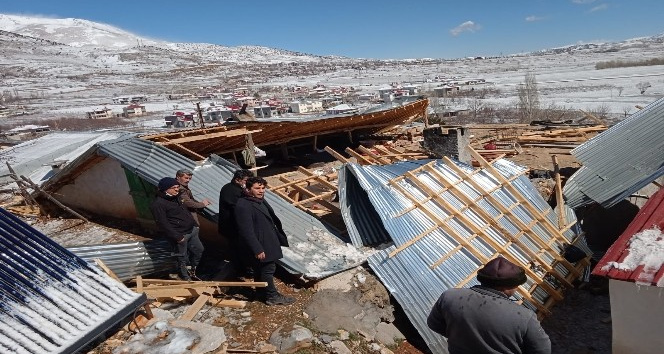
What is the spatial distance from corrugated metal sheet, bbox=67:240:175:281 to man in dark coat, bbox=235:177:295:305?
1574mm

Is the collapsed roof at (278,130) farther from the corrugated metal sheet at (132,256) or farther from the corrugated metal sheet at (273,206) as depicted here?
the corrugated metal sheet at (132,256)

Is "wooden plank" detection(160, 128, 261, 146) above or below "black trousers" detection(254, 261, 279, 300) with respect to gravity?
above

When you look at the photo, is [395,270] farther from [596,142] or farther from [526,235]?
[596,142]

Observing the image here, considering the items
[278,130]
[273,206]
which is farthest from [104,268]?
[278,130]

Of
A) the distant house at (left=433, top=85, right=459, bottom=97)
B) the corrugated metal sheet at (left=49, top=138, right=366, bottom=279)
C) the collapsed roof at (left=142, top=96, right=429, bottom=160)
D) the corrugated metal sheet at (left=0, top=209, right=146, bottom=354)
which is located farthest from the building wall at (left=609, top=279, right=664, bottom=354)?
the distant house at (left=433, top=85, right=459, bottom=97)

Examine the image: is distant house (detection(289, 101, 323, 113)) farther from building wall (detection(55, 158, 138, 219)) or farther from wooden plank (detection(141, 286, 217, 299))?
wooden plank (detection(141, 286, 217, 299))

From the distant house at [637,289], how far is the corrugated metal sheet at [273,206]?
3.28 m

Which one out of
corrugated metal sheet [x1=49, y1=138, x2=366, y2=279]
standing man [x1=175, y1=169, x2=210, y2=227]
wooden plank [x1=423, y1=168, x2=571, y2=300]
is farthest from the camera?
wooden plank [x1=423, y1=168, x2=571, y2=300]

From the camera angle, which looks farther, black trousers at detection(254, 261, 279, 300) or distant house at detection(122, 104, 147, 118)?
distant house at detection(122, 104, 147, 118)

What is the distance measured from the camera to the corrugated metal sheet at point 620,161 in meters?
7.91

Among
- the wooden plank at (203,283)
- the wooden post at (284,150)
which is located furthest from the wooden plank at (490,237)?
the wooden post at (284,150)

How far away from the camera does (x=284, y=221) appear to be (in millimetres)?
7262

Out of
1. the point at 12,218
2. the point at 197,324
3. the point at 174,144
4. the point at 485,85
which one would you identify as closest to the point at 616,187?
the point at 197,324

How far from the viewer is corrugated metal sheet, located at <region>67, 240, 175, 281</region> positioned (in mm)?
5929
